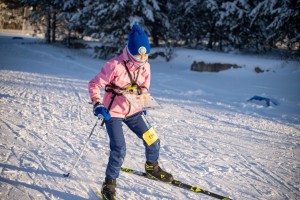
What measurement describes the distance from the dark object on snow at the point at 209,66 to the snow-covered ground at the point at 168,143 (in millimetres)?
4377

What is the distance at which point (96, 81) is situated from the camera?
350 cm

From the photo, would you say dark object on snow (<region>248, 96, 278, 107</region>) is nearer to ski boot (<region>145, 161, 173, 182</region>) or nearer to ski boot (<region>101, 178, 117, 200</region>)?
ski boot (<region>145, 161, 173, 182</region>)

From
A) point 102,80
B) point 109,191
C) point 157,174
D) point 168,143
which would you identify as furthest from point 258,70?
point 109,191

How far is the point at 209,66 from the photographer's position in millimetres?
16625

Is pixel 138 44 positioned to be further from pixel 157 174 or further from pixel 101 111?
pixel 157 174

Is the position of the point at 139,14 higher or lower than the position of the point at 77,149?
higher

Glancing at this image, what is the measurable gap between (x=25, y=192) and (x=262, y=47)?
19272mm

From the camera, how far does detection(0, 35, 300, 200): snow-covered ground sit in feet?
13.2

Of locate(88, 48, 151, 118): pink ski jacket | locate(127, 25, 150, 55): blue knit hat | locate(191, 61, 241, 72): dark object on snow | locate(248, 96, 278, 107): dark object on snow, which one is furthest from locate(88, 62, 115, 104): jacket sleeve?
locate(191, 61, 241, 72): dark object on snow

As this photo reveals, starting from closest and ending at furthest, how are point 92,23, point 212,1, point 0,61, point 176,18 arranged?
point 0,61 < point 212,1 < point 92,23 < point 176,18

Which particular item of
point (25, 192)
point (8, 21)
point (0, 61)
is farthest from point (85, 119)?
point (8, 21)

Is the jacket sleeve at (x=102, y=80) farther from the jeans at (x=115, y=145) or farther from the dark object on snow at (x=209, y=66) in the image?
the dark object on snow at (x=209, y=66)

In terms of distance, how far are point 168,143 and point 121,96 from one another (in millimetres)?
2441

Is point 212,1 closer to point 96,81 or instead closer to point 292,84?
point 292,84
